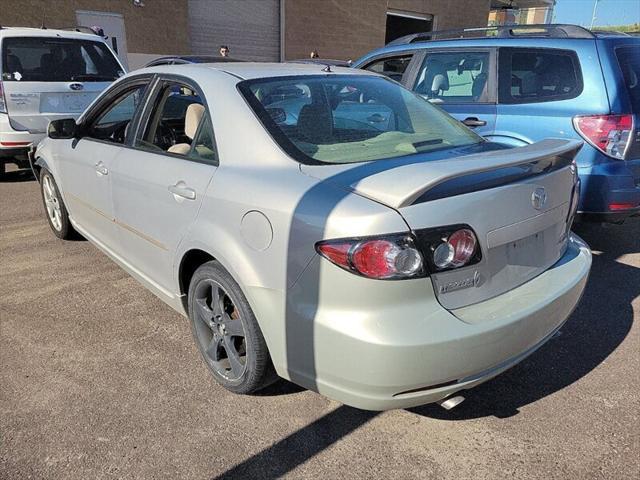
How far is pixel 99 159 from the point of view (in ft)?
11.5

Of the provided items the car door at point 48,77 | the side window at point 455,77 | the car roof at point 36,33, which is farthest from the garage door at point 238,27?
the side window at point 455,77

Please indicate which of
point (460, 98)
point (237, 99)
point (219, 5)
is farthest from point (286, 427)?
point (219, 5)

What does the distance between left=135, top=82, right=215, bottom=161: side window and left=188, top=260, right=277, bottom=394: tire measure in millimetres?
640

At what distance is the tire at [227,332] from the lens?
7.84 feet

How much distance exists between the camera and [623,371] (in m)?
2.93

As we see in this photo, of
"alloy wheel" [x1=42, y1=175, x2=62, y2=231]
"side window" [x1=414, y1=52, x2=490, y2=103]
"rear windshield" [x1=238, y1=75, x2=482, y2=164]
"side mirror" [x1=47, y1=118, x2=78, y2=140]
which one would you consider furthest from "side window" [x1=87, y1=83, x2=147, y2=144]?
"side window" [x1=414, y1=52, x2=490, y2=103]

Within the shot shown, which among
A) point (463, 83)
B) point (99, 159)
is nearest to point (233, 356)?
point (99, 159)

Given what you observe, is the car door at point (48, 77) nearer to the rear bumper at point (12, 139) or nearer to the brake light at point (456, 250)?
the rear bumper at point (12, 139)

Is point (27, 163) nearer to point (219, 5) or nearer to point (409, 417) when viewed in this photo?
point (409, 417)

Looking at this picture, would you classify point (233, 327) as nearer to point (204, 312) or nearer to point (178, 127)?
point (204, 312)

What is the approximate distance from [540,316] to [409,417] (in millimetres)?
804

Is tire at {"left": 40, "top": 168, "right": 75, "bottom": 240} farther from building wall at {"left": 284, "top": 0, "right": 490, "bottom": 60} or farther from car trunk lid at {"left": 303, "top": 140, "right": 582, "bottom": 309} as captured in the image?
building wall at {"left": 284, "top": 0, "right": 490, "bottom": 60}

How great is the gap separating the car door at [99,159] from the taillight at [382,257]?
200cm

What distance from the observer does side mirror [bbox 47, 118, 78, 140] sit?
12.6ft
